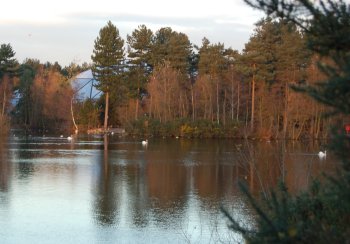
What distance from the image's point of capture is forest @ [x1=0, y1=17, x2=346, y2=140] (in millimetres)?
33875

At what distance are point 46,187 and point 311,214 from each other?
12.5m

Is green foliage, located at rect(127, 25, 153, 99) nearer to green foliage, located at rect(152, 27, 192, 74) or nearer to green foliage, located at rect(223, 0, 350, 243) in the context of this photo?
green foliage, located at rect(152, 27, 192, 74)

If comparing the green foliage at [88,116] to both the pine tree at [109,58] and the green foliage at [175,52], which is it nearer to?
the pine tree at [109,58]

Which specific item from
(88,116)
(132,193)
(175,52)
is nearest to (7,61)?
(88,116)

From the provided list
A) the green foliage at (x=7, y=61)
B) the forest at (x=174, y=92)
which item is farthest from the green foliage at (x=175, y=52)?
the green foliage at (x=7, y=61)

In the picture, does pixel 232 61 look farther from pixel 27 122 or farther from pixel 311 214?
pixel 311 214

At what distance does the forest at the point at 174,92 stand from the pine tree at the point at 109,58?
2.9 inches

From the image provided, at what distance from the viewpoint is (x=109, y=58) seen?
40.6m

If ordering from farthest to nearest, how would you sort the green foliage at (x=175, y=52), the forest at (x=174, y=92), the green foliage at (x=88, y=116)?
the green foliage at (x=88, y=116) < the green foliage at (x=175, y=52) < the forest at (x=174, y=92)

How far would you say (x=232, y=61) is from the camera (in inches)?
1444

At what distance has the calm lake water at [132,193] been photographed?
32.2ft

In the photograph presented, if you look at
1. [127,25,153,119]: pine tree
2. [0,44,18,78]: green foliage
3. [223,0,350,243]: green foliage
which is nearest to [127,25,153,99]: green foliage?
[127,25,153,119]: pine tree

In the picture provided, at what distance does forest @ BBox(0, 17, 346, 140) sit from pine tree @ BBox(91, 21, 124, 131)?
7 centimetres

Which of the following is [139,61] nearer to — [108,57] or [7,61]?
[108,57]
